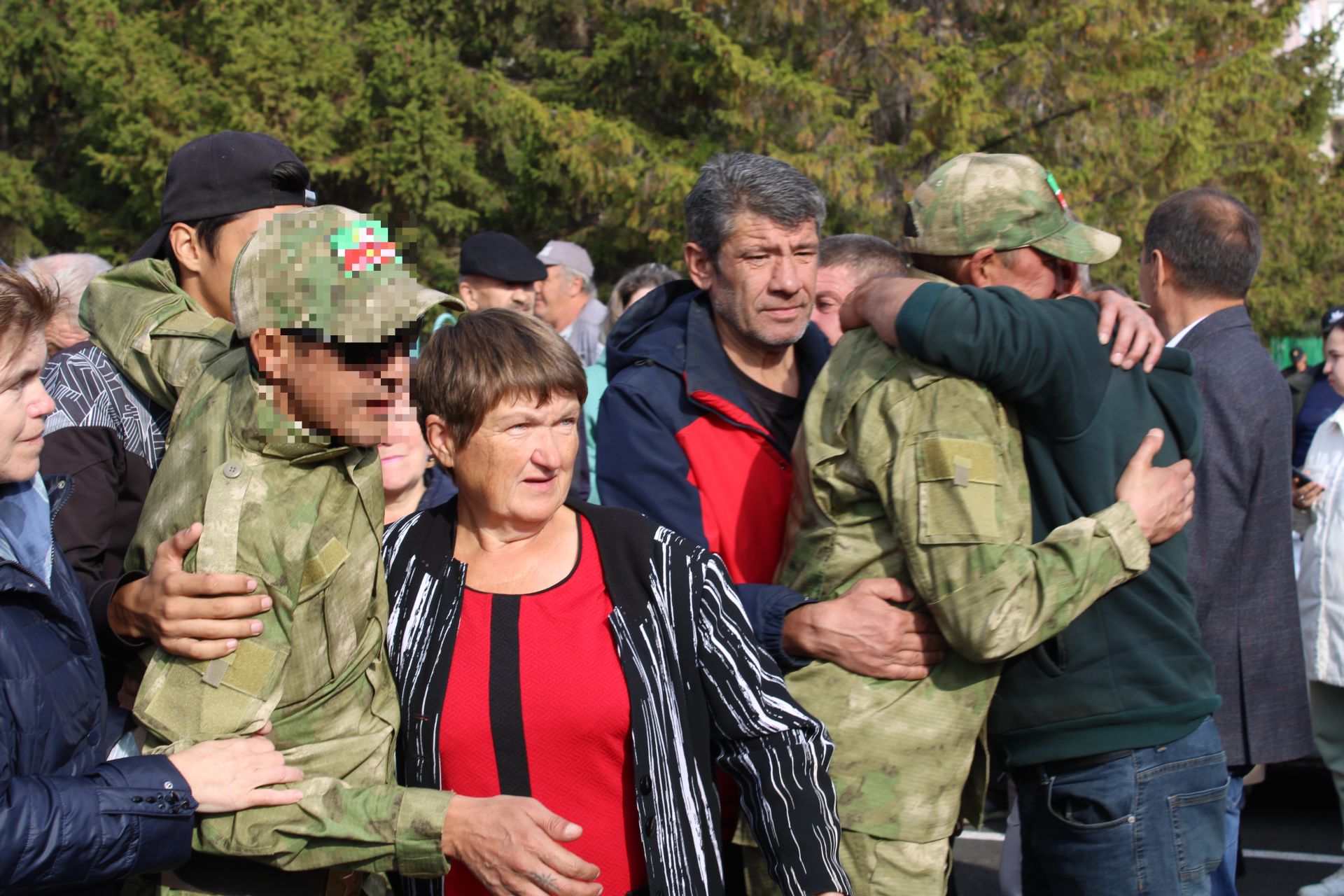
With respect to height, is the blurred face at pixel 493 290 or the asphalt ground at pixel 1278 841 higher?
the blurred face at pixel 493 290

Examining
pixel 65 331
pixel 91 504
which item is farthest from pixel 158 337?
pixel 65 331

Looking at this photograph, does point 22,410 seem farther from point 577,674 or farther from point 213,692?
point 577,674

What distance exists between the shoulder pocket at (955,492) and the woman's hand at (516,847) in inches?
34.2

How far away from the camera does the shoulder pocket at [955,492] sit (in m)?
2.23

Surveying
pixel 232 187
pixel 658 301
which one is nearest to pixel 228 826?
pixel 232 187

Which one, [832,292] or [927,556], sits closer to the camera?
[927,556]

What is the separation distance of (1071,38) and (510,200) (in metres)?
9.00

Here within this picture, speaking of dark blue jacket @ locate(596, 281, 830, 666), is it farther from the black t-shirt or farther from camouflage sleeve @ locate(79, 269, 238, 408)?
camouflage sleeve @ locate(79, 269, 238, 408)

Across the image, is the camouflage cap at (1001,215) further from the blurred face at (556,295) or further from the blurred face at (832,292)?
the blurred face at (556,295)

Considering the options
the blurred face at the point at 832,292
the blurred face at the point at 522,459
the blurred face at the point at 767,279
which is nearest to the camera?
the blurred face at the point at 522,459

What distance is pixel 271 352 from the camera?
183cm

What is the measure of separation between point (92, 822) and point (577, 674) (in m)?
0.84

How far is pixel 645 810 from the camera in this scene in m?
2.17

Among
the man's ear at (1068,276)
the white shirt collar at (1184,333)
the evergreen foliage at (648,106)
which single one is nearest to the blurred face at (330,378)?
the man's ear at (1068,276)
